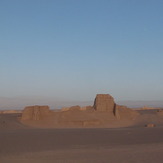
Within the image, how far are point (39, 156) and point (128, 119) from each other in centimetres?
3835

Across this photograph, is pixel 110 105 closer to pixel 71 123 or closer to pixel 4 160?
pixel 71 123

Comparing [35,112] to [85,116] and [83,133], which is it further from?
[83,133]

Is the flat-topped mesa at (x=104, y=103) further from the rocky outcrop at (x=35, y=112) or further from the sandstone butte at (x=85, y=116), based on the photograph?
the rocky outcrop at (x=35, y=112)

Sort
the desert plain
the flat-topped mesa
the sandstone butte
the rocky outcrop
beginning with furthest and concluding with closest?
the flat-topped mesa < the rocky outcrop < the sandstone butte < the desert plain

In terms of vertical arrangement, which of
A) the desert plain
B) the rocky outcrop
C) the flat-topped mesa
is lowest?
the desert plain

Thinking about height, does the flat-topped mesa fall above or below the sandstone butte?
above

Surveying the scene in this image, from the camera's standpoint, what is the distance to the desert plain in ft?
48.4

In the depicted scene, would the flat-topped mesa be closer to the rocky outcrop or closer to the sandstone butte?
the sandstone butte

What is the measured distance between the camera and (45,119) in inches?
1788

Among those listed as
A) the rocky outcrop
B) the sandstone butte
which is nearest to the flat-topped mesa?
the sandstone butte

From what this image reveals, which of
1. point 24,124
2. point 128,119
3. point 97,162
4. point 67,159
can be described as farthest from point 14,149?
point 128,119

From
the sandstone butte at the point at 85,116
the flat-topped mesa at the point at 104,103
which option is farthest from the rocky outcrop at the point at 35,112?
the flat-topped mesa at the point at 104,103

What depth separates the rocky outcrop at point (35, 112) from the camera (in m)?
45.2

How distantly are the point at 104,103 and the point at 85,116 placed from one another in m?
6.43
